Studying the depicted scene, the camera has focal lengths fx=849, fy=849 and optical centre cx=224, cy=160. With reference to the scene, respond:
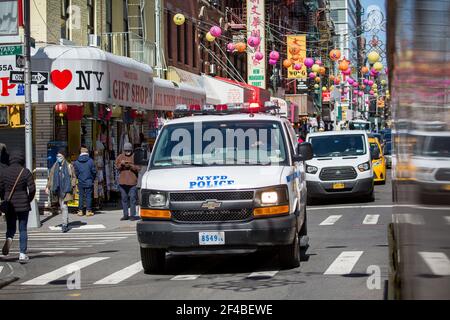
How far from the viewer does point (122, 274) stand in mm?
11656

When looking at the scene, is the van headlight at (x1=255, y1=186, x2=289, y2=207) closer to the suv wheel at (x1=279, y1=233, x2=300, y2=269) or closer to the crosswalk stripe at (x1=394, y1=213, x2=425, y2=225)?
the suv wheel at (x1=279, y1=233, x2=300, y2=269)

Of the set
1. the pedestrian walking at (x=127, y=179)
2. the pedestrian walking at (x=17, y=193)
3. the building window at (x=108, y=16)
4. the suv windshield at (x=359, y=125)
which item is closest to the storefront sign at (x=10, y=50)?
the pedestrian walking at (x=127, y=179)

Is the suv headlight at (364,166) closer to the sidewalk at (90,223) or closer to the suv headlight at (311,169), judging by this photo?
the suv headlight at (311,169)

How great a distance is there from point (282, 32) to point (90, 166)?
1673 inches

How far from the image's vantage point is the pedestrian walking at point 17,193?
1358 centimetres

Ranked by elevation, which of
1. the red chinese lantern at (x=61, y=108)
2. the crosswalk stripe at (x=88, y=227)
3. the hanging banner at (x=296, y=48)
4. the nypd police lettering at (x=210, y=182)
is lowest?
the crosswalk stripe at (x=88, y=227)

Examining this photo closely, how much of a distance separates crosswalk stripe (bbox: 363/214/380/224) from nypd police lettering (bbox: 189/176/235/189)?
26.9ft

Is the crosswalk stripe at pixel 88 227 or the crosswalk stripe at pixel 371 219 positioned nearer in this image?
the crosswalk stripe at pixel 371 219

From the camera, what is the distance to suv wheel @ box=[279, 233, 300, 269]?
11219mm

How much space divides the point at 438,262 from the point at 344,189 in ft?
68.5

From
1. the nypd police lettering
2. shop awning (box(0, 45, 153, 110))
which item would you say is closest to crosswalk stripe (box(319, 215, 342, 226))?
shop awning (box(0, 45, 153, 110))

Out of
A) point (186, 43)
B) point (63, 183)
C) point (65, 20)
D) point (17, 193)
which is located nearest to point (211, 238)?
point (17, 193)

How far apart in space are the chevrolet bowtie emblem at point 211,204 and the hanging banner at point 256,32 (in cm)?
3539

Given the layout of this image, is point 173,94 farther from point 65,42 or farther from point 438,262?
point 438,262
